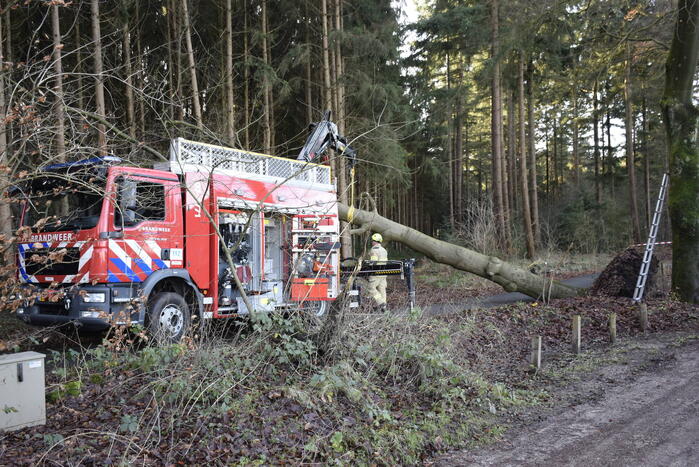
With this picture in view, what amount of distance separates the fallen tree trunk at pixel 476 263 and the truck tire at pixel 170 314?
18.3ft

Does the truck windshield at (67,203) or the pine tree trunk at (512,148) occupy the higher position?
the pine tree trunk at (512,148)

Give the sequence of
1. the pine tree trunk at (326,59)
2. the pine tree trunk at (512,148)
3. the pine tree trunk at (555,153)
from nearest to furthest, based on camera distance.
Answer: the pine tree trunk at (326,59) < the pine tree trunk at (512,148) < the pine tree trunk at (555,153)

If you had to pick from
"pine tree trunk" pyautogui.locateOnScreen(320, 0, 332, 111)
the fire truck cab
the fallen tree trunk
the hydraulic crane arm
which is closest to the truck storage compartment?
the fire truck cab

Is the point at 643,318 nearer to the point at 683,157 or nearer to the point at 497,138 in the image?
the point at 683,157

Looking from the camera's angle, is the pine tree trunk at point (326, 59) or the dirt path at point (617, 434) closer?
the dirt path at point (617, 434)

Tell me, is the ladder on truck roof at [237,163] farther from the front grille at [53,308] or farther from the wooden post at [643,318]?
the wooden post at [643,318]

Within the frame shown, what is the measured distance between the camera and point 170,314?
292 inches

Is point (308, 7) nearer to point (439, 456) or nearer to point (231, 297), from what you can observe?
point (231, 297)

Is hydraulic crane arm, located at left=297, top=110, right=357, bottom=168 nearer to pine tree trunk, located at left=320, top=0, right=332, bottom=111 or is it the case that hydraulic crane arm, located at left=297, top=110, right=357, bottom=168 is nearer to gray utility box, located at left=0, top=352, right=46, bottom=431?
pine tree trunk, located at left=320, top=0, right=332, bottom=111

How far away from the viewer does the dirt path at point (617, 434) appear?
13.9ft

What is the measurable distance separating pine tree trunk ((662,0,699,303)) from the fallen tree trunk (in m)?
2.41

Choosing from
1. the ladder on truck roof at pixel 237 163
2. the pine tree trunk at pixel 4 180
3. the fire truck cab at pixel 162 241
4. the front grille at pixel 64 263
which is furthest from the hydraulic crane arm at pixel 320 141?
the pine tree trunk at pixel 4 180

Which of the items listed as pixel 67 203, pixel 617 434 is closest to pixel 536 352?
pixel 617 434

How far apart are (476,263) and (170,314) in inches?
312
